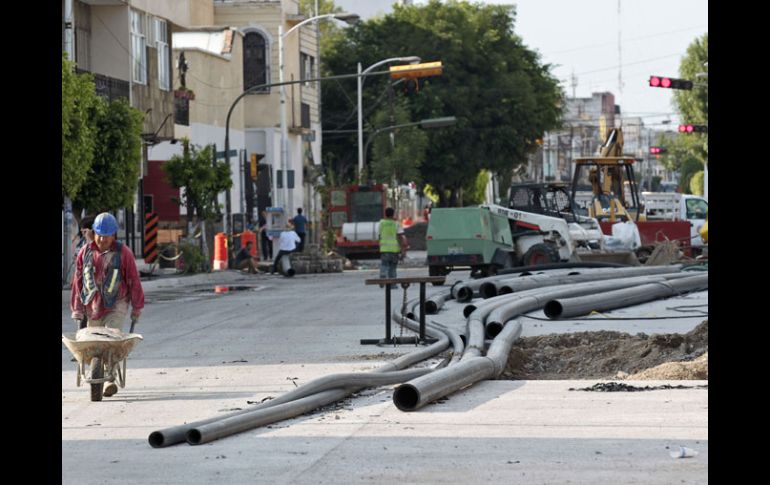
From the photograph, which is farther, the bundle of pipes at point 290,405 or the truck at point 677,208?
the truck at point 677,208

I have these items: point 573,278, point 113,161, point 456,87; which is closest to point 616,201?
point 573,278

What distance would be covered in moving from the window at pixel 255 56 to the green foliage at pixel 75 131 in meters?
32.6

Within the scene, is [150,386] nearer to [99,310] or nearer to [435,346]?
[99,310]

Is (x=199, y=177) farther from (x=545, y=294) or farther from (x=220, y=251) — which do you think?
(x=545, y=294)

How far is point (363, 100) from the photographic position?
76625 millimetres

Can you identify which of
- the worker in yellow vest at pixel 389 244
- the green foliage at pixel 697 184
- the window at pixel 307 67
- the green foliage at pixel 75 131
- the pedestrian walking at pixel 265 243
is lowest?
the pedestrian walking at pixel 265 243

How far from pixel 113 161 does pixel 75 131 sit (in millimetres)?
3438

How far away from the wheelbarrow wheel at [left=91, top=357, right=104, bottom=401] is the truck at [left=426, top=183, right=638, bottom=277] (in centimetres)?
2228

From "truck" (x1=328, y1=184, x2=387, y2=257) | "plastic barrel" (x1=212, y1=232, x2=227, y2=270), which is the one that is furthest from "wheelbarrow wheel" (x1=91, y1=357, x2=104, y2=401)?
"truck" (x1=328, y1=184, x2=387, y2=257)

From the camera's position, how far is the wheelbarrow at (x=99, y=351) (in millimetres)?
14188

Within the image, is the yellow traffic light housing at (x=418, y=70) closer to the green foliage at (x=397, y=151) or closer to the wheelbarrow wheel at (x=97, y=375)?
the green foliage at (x=397, y=151)

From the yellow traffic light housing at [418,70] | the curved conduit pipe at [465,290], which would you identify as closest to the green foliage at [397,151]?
the yellow traffic light housing at [418,70]
